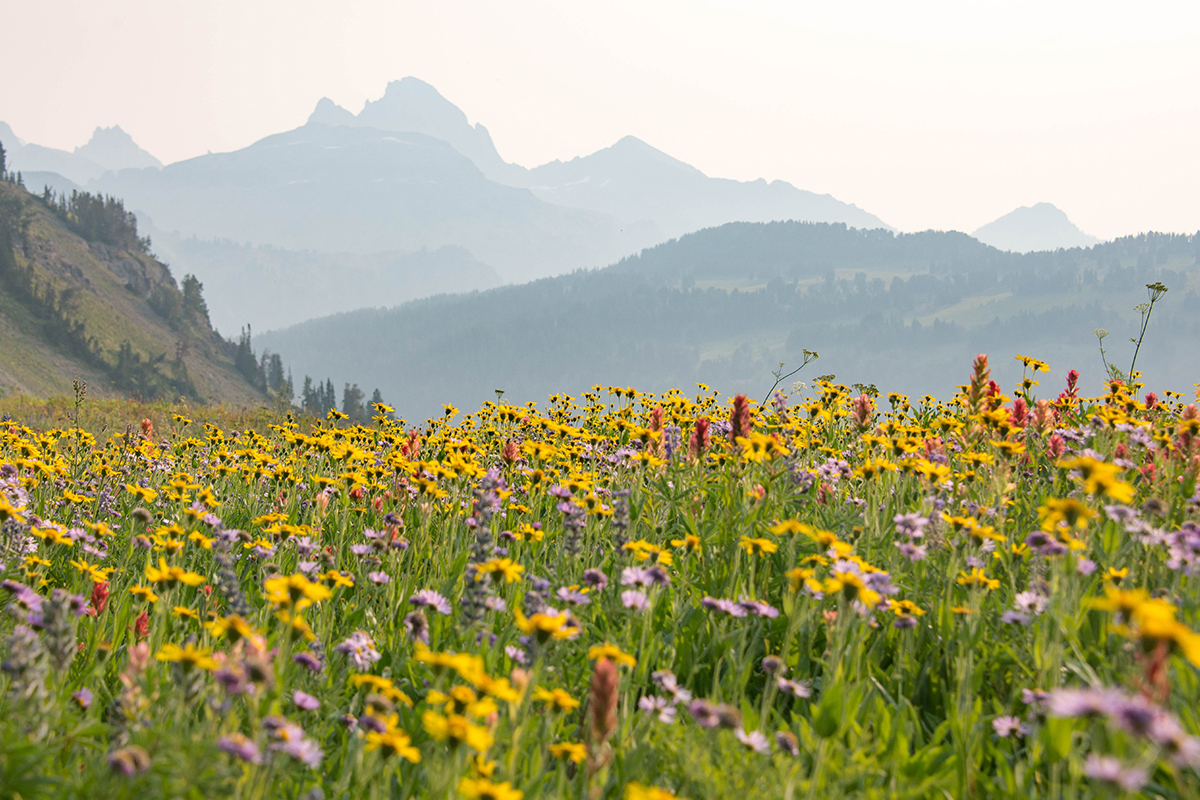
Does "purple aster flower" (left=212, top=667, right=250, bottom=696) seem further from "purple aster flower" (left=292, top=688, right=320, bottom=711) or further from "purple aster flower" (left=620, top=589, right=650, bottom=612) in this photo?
"purple aster flower" (left=620, top=589, right=650, bottom=612)

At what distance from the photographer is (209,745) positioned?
7.68ft

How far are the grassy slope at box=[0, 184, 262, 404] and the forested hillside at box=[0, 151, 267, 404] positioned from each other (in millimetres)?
255

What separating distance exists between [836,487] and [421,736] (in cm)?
473

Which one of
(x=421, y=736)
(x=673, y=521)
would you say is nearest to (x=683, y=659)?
(x=421, y=736)

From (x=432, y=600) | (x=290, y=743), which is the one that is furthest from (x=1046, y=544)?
(x=290, y=743)

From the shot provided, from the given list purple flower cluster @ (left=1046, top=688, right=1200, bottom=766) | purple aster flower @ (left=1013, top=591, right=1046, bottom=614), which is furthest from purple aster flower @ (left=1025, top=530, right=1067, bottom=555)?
purple flower cluster @ (left=1046, top=688, right=1200, bottom=766)

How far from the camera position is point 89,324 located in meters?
136

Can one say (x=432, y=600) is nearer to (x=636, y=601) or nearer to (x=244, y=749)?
(x=636, y=601)

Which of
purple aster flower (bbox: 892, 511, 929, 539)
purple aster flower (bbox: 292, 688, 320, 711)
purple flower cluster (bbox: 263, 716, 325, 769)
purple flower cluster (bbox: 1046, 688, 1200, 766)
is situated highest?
purple flower cluster (bbox: 1046, 688, 1200, 766)

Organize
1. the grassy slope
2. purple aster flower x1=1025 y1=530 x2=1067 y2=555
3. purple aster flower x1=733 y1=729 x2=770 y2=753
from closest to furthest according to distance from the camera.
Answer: purple aster flower x1=733 y1=729 x2=770 y2=753
purple aster flower x1=1025 y1=530 x2=1067 y2=555
the grassy slope

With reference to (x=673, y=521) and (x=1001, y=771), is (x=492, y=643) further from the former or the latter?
(x=1001, y=771)

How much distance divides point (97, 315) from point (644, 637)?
174819 millimetres

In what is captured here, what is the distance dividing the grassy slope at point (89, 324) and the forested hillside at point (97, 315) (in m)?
0.25

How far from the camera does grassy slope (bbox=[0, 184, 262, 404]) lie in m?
117
